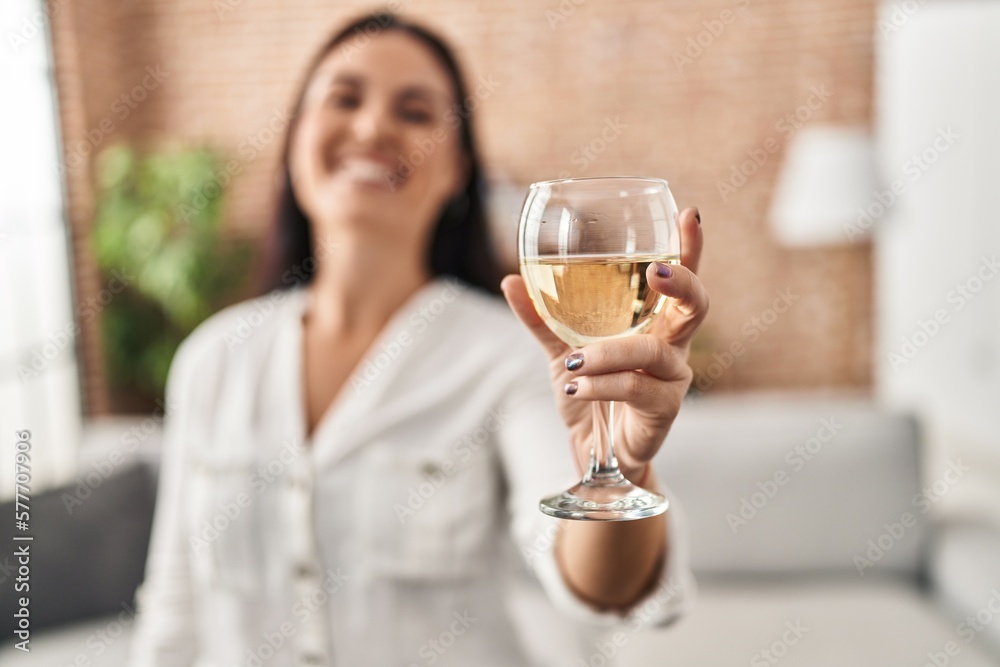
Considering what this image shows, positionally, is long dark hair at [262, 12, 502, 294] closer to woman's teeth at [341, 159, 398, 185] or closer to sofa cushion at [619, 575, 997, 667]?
woman's teeth at [341, 159, 398, 185]

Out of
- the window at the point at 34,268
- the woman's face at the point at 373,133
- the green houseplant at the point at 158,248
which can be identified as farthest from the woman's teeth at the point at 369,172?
the green houseplant at the point at 158,248

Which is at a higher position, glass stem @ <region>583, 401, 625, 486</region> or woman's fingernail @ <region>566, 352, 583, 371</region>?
woman's fingernail @ <region>566, 352, 583, 371</region>

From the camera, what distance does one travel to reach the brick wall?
199 inches

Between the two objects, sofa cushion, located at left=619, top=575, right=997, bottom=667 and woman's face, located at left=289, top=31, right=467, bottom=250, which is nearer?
woman's face, located at left=289, top=31, right=467, bottom=250

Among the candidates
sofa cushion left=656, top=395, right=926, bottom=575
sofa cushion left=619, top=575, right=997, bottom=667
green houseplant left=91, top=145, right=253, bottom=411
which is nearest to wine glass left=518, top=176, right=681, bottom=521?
sofa cushion left=619, top=575, right=997, bottom=667

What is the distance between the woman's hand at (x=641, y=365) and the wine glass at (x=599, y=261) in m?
0.02

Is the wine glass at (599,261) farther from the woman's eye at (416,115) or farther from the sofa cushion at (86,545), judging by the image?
the sofa cushion at (86,545)

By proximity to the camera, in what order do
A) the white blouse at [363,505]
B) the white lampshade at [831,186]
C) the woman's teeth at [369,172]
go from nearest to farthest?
the woman's teeth at [369,172], the white blouse at [363,505], the white lampshade at [831,186]

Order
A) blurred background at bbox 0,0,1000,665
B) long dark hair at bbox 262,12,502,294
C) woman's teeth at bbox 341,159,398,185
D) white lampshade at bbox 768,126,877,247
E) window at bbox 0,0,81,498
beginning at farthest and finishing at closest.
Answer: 1. white lampshade at bbox 768,126,877,247
2. window at bbox 0,0,81,498
3. blurred background at bbox 0,0,1000,665
4. long dark hair at bbox 262,12,502,294
5. woman's teeth at bbox 341,159,398,185

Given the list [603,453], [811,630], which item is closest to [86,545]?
[811,630]

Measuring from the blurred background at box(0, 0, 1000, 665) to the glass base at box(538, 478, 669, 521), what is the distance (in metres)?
2.27

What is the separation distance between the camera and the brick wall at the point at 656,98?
506cm

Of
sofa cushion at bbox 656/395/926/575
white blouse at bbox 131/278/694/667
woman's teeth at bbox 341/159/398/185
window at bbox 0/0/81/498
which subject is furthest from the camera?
window at bbox 0/0/81/498

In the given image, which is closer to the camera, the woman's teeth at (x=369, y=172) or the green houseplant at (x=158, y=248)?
the woman's teeth at (x=369, y=172)
